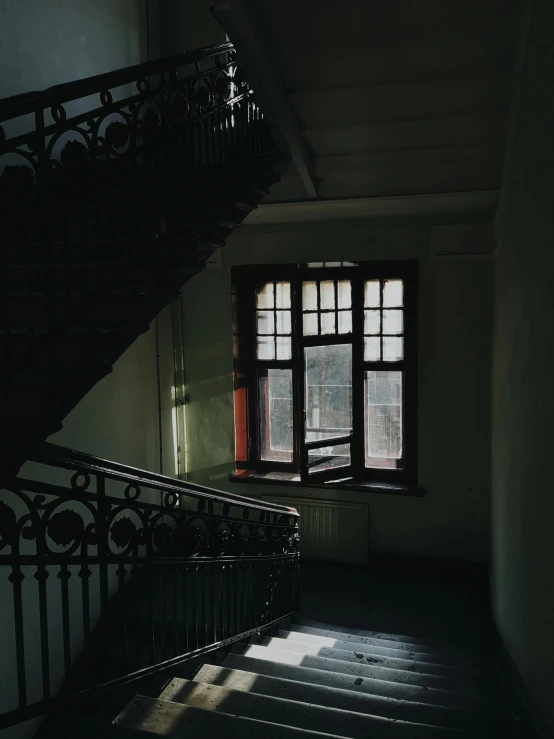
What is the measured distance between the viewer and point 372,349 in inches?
245

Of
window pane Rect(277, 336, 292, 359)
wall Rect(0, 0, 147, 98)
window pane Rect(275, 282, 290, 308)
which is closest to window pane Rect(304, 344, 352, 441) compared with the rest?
window pane Rect(277, 336, 292, 359)

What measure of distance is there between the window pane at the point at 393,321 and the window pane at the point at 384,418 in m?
0.43

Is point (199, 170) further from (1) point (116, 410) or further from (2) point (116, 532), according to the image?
(2) point (116, 532)

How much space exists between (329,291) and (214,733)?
4.30m

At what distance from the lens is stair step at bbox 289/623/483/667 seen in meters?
4.41

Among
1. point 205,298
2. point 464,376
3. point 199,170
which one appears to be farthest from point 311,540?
point 199,170

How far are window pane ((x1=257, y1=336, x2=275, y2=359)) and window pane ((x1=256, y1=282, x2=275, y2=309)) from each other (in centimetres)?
34

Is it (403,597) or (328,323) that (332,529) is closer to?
(403,597)

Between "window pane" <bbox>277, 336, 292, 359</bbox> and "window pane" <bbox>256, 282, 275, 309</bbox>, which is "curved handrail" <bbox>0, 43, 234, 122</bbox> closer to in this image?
"window pane" <bbox>256, 282, 275, 309</bbox>

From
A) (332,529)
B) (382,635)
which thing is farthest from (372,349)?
(382,635)

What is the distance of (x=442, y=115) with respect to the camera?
3.99m

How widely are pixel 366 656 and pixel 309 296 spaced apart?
3341 mm

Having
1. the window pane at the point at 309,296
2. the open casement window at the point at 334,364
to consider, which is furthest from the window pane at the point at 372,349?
the window pane at the point at 309,296

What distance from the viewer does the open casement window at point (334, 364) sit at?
20.1 feet
